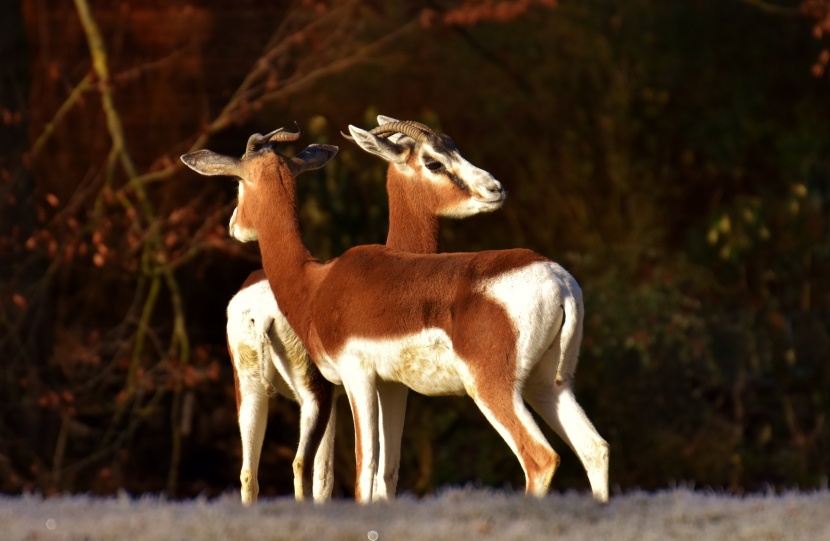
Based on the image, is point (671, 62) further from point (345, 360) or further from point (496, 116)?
point (345, 360)

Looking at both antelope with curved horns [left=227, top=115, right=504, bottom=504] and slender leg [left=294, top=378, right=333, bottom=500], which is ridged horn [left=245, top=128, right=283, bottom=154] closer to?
antelope with curved horns [left=227, top=115, right=504, bottom=504]

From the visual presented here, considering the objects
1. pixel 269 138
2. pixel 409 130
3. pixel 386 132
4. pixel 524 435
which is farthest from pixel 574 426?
pixel 269 138

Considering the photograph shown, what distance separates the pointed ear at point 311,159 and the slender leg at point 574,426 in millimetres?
1517

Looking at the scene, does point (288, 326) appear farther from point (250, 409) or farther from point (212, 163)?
point (212, 163)

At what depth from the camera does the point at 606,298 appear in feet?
38.3

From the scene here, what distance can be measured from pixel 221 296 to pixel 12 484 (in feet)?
9.52

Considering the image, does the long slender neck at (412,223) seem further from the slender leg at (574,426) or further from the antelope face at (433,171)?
the slender leg at (574,426)

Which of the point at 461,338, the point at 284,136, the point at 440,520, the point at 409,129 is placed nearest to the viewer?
the point at 440,520

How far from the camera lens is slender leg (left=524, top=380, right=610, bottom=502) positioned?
17.5 ft

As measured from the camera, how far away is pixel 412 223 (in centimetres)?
636

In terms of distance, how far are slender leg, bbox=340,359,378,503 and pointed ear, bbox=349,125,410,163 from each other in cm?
110

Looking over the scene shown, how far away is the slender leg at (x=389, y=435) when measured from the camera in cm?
562

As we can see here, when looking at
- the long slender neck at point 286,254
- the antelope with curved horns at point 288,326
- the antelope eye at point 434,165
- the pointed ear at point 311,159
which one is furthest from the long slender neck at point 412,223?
the long slender neck at point 286,254

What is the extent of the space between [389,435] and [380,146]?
4.35ft
